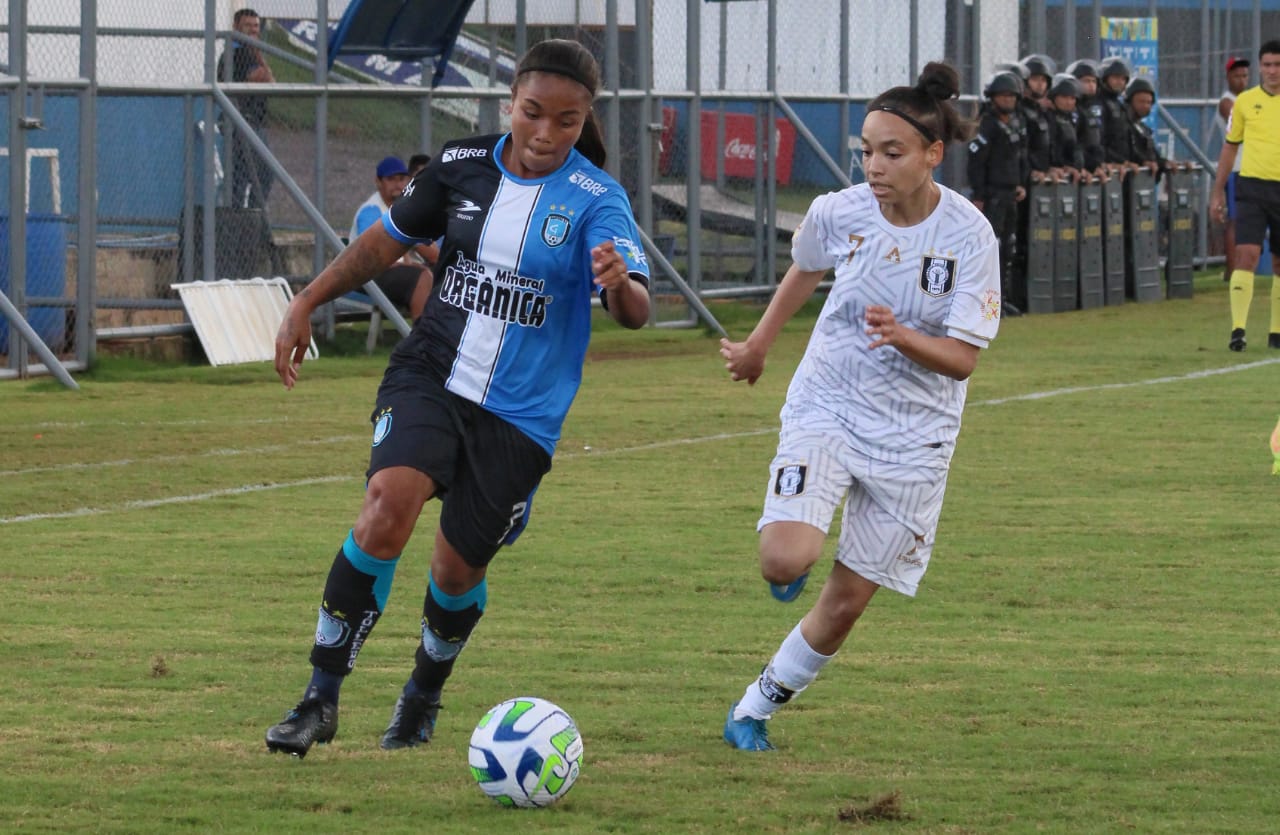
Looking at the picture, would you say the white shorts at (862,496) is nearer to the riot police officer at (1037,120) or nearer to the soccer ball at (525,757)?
the soccer ball at (525,757)

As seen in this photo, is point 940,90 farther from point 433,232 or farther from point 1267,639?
point 1267,639

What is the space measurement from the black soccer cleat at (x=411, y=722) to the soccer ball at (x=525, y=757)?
48 cm

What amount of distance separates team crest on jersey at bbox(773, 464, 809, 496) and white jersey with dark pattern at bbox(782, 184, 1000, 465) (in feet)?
0.55

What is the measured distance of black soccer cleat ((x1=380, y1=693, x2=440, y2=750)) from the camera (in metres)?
5.33

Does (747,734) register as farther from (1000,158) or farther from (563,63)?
(1000,158)

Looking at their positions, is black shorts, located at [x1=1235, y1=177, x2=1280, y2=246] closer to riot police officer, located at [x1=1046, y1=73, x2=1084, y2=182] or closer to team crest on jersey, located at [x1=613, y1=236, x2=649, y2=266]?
riot police officer, located at [x1=1046, y1=73, x2=1084, y2=182]

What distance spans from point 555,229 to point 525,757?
1365 mm

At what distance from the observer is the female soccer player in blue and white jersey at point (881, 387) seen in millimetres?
5227

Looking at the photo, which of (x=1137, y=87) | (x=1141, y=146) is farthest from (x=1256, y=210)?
(x=1141, y=146)

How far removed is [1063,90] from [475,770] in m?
17.2

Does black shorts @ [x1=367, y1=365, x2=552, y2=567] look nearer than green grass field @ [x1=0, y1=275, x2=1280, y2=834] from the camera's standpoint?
No

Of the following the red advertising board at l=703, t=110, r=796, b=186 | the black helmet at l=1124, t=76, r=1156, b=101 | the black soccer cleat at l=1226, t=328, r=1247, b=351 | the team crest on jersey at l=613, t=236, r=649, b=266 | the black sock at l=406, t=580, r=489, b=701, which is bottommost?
the black sock at l=406, t=580, r=489, b=701

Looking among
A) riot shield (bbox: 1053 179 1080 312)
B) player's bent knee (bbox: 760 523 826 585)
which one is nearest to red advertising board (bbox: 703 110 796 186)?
riot shield (bbox: 1053 179 1080 312)

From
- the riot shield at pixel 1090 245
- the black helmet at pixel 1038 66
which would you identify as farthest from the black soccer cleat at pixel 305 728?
the riot shield at pixel 1090 245
